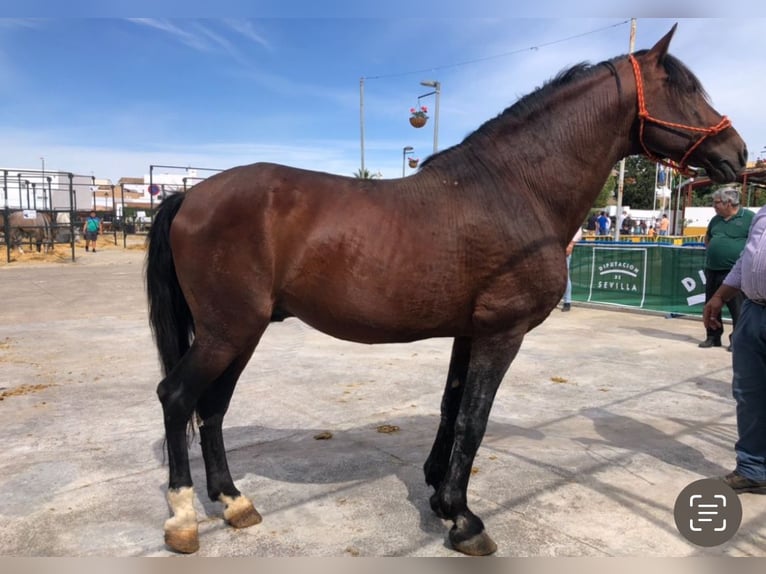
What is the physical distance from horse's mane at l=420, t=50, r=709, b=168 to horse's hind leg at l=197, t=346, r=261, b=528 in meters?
1.57

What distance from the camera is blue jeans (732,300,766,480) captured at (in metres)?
3.24

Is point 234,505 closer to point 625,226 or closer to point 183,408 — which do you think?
point 183,408

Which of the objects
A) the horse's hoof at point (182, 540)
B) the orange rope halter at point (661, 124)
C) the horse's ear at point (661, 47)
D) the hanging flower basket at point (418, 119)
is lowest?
the horse's hoof at point (182, 540)

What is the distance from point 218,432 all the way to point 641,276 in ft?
30.9

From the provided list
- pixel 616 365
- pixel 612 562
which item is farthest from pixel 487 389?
pixel 616 365

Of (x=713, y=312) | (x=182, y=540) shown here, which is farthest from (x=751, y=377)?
(x=182, y=540)

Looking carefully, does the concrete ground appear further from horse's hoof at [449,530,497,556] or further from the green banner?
the green banner

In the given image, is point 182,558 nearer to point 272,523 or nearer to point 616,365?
point 272,523

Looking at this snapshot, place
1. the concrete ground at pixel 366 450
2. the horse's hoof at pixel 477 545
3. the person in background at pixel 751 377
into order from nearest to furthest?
the horse's hoof at pixel 477 545 < the concrete ground at pixel 366 450 < the person in background at pixel 751 377

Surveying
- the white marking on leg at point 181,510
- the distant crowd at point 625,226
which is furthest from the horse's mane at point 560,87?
the distant crowd at point 625,226

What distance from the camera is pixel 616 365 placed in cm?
643

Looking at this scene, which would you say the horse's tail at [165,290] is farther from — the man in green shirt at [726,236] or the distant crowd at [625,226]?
the distant crowd at [625,226]

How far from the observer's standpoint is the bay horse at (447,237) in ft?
8.73

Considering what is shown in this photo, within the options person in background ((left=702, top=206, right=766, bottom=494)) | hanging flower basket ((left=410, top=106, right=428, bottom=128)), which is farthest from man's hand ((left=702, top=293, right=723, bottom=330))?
hanging flower basket ((left=410, top=106, right=428, bottom=128))
